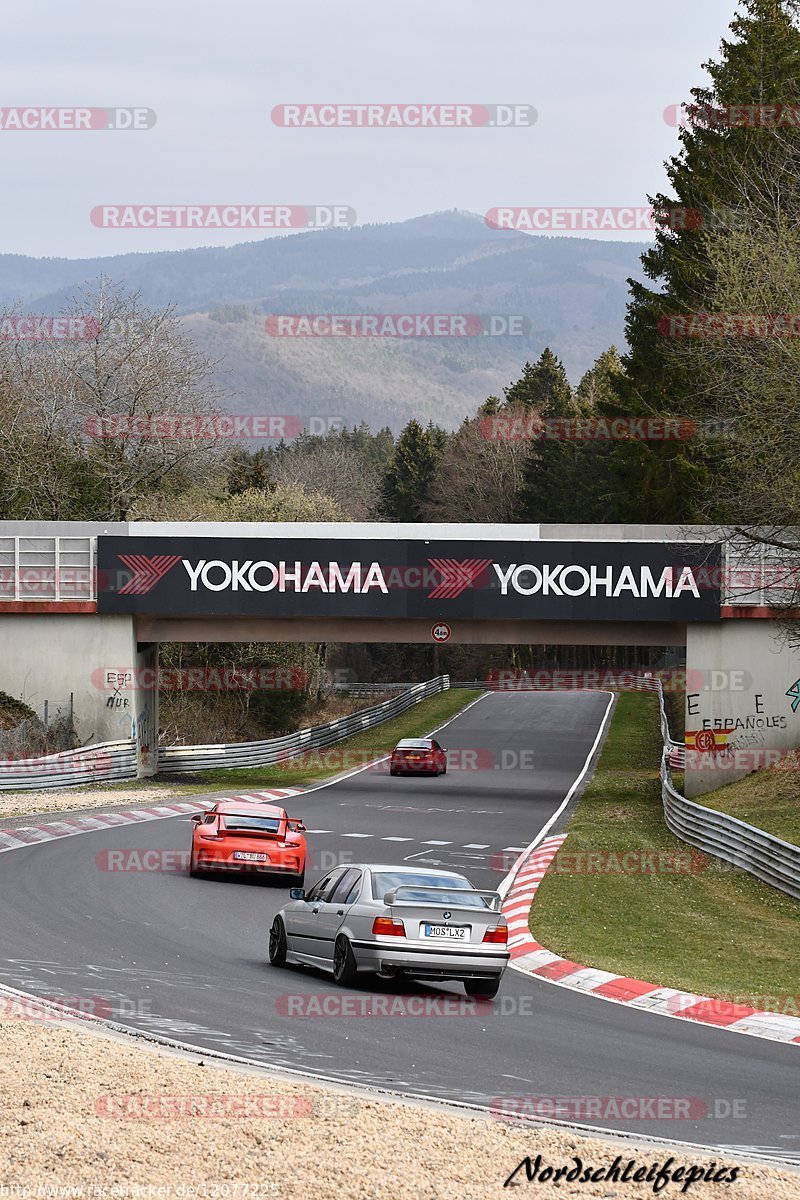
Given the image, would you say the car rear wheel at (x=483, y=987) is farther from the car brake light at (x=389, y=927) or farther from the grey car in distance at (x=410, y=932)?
the car brake light at (x=389, y=927)

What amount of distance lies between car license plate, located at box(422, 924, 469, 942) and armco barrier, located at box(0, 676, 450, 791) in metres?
23.7

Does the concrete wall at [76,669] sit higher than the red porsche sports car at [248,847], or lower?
higher

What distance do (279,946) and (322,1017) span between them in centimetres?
322

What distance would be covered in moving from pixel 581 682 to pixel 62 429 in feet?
129

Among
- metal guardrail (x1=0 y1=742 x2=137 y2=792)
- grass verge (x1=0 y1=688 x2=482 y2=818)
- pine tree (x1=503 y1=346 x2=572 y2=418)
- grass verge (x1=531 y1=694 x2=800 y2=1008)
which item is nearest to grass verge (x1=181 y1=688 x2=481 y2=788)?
grass verge (x1=0 y1=688 x2=482 y2=818)

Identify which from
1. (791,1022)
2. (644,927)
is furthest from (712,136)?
(791,1022)

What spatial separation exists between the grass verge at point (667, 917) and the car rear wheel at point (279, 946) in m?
3.53

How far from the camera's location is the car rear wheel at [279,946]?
1606 cm

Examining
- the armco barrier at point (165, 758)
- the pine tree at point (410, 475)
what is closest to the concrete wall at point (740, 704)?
the armco barrier at point (165, 758)

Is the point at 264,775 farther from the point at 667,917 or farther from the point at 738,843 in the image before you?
the point at 667,917

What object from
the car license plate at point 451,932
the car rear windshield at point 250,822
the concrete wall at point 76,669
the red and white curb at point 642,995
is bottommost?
the red and white curb at point 642,995

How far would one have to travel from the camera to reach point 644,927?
21.3 metres

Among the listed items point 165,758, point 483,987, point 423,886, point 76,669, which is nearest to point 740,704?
point 165,758

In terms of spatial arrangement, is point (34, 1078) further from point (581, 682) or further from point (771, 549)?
point (581, 682)
